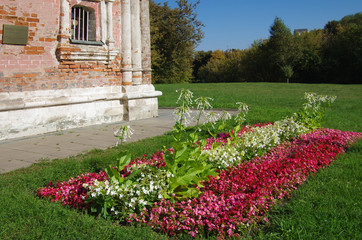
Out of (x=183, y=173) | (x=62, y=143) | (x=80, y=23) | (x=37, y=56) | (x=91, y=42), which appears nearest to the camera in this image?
(x=183, y=173)

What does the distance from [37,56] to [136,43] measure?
3.02 meters

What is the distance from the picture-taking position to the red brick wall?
723cm

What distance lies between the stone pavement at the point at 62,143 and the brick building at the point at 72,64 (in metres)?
0.48

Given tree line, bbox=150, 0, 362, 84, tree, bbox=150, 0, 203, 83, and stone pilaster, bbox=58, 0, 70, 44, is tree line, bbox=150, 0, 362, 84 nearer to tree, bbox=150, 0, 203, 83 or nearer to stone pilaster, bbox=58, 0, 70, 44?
tree, bbox=150, 0, 203, 83

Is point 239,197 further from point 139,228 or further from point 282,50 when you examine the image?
point 282,50

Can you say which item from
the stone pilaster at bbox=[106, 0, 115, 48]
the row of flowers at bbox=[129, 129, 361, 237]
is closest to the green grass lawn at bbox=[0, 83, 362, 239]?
the row of flowers at bbox=[129, 129, 361, 237]

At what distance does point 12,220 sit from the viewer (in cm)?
332

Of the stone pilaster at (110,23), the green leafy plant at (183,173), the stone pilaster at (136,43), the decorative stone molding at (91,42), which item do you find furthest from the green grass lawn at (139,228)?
the stone pilaster at (136,43)

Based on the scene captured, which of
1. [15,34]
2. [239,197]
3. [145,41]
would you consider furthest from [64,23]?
[239,197]

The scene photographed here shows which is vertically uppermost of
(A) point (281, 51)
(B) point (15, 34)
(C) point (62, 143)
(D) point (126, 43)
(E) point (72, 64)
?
(A) point (281, 51)

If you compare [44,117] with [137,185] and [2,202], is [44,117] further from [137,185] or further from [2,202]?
[137,185]

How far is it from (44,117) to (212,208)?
5616mm

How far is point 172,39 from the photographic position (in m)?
39.1

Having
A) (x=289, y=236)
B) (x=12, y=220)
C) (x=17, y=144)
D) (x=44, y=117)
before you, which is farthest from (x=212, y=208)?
(x=44, y=117)
